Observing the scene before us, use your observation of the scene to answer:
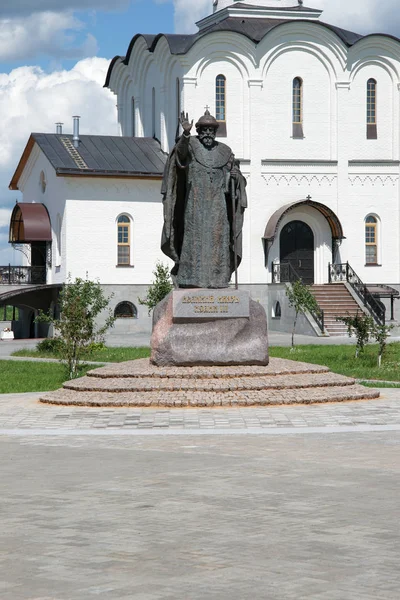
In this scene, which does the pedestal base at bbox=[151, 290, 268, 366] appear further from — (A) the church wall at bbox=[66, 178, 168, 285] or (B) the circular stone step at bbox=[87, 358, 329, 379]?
(A) the church wall at bbox=[66, 178, 168, 285]

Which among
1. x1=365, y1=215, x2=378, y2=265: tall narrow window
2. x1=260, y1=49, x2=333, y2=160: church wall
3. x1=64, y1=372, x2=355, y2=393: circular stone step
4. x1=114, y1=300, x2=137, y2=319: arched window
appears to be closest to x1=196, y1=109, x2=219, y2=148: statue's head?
x1=64, y1=372, x2=355, y2=393: circular stone step

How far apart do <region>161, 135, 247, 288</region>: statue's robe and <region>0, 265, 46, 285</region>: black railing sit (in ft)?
85.6

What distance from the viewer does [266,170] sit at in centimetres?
4125

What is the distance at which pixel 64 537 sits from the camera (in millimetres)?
6633

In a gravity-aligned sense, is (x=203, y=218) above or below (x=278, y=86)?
below

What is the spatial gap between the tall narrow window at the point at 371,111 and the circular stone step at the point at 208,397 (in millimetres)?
28801

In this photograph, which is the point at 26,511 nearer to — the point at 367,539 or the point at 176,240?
the point at 367,539

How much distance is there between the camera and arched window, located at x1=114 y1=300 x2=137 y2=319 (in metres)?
40.1

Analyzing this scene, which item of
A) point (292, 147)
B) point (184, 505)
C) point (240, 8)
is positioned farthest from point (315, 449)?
point (240, 8)

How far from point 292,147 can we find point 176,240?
25.8 m

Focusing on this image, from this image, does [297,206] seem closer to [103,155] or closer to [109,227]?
[109,227]

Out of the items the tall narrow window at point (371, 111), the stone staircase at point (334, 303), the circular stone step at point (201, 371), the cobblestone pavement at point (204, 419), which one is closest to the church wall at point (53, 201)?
the stone staircase at point (334, 303)

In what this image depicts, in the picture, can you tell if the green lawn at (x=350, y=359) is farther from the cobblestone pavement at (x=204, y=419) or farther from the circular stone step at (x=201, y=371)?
the cobblestone pavement at (x=204, y=419)

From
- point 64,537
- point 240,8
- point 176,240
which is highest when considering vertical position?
point 240,8
